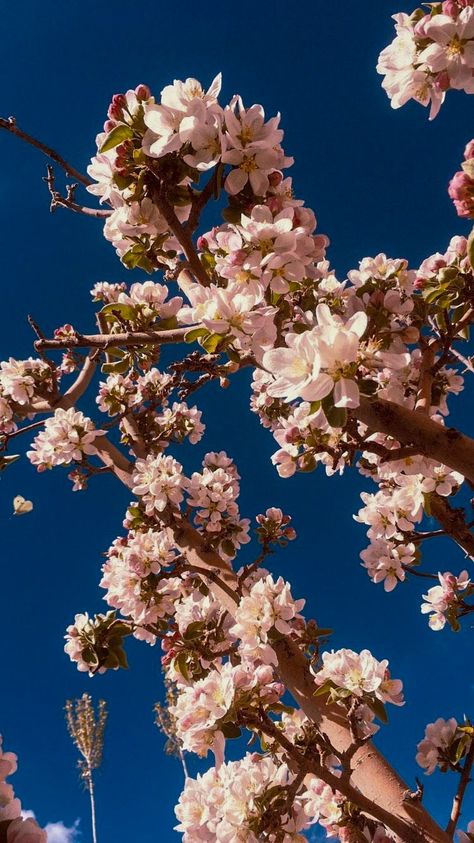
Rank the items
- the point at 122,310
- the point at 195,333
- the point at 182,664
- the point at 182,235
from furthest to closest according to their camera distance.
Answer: the point at 182,664, the point at 122,310, the point at 182,235, the point at 195,333

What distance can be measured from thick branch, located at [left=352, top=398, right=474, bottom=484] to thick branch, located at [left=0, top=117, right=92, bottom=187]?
6.31ft

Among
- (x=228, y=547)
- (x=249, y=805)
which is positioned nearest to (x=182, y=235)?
(x=249, y=805)

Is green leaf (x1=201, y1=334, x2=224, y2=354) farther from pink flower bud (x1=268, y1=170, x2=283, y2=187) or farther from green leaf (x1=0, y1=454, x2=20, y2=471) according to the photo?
green leaf (x1=0, y1=454, x2=20, y2=471)

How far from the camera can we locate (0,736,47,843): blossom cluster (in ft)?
3.10

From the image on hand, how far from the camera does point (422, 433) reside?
190 cm

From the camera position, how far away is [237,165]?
6.51ft

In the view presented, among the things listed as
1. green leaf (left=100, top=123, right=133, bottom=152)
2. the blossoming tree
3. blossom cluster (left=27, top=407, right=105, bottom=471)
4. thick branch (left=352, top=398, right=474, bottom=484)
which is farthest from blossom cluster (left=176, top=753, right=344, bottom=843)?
green leaf (left=100, top=123, right=133, bottom=152)

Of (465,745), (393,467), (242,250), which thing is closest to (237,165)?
(242,250)

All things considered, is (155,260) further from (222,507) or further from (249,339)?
(222,507)

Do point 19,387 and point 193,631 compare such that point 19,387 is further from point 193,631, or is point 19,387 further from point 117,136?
point 117,136

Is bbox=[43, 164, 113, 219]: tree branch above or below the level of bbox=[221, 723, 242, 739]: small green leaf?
above

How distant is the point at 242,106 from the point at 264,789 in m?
2.43

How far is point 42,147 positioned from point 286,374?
195 cm

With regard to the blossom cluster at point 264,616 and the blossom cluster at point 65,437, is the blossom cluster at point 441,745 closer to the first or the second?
the blossom cluster at point 264,616
